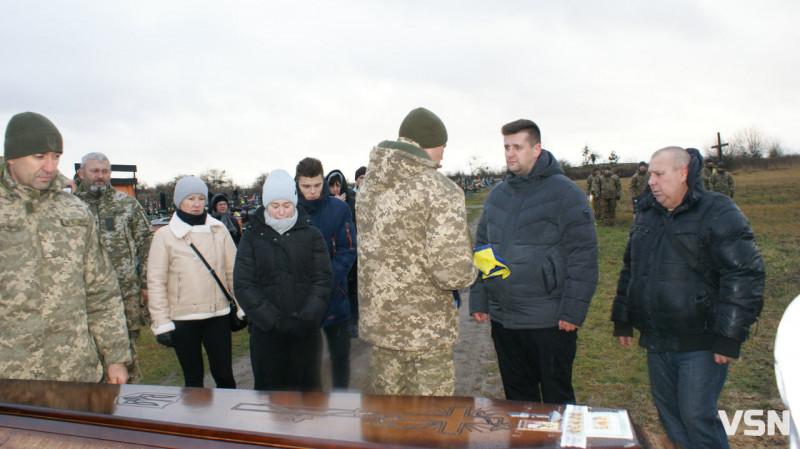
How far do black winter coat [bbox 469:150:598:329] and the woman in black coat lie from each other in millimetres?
1100

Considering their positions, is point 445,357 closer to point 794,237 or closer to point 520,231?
point 520,231

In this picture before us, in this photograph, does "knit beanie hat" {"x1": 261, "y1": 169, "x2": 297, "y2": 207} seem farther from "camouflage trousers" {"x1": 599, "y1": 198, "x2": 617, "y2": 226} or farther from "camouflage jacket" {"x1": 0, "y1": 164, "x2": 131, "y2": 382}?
"camouflage trousers" {"x1": 599, "y1": 198, "x2": 617, "y2": 226}

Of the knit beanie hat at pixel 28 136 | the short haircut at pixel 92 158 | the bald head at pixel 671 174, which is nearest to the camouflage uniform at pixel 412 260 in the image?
the bald head at pixel 671 174

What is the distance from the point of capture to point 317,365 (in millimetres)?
3238

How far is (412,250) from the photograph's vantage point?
7.48 ft

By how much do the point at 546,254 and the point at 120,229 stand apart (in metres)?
3.07

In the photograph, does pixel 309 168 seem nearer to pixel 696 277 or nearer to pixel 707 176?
pixel 696 277

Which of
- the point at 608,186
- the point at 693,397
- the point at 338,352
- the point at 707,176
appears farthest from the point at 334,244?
the point at 707,176

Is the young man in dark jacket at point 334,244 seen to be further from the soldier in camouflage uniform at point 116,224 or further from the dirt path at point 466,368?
the soldier in camouflage uniform at point 116,224

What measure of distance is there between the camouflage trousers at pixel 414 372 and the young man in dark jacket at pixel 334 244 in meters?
1.08

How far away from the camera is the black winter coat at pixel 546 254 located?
8.57 ft

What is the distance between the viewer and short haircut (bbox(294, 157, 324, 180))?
3.52 metres

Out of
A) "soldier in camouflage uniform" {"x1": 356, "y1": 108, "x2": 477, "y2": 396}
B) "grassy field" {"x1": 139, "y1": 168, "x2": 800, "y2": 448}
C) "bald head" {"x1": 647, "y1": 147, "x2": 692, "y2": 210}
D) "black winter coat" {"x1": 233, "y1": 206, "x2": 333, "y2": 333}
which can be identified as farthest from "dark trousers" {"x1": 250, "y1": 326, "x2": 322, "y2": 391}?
"bald head" {"x1": 647, "y1": 147, "x2": 692, "y2": 210}

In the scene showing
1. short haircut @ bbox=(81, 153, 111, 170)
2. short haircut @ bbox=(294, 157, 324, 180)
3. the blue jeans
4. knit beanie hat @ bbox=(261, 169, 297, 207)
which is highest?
short haircut @ bbox=(81, 153, 111, 170)
